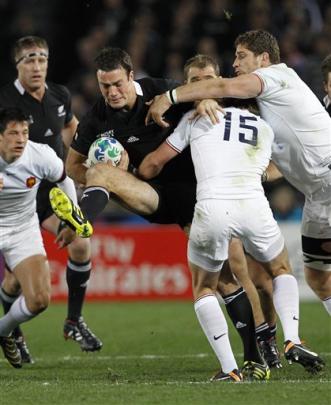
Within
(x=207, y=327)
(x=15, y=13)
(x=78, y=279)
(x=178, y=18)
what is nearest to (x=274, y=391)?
(x=207, y=327)

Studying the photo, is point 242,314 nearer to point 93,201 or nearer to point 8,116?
point 93,201

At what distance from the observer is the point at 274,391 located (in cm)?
698

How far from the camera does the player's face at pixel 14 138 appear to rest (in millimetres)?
9125

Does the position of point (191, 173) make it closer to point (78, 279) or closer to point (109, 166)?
point (109, 166)

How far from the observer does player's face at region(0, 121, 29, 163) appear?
9.12 m

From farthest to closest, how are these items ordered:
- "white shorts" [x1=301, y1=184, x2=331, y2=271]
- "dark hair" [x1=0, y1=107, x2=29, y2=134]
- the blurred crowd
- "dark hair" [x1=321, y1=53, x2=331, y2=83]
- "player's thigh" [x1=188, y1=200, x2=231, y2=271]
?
the blurred crowd
"dark hair" [x1=0, y1=107, x2=29, y2=134]
"dark hair" [x1=321, y1=53, x2=331, y2=83]
"white shorts" [x1=301, y1=184, x2=331, y2=271]
"player's thigh" [x1=188, y1=200, x2=231, y2=271]

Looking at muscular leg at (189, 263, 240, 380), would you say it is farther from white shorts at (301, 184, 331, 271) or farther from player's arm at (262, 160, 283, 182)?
player's arm at (262, 160, 283, 182)

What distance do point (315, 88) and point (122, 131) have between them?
7.25 meters

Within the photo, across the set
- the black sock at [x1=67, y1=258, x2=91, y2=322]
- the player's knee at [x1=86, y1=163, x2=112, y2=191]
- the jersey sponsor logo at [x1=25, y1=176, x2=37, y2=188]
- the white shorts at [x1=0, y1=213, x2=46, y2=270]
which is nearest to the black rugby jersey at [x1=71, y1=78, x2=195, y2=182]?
the player's knee at [x1=86, y1=163, x2=112, y2=191]

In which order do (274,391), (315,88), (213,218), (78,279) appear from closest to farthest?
(274,391) → (213,218) → (78,279) → (315,88)

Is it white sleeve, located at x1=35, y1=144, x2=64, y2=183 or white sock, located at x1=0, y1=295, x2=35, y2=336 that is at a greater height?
white sleeve, located at x1=35, y1=144, x2=64, y2=183

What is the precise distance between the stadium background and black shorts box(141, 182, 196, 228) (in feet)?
21.2

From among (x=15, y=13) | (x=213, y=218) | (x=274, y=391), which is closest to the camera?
(x=274, y=391)

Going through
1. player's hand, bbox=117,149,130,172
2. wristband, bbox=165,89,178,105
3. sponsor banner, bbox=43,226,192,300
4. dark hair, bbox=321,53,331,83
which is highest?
dark hair, bbox=321,53,331,83
